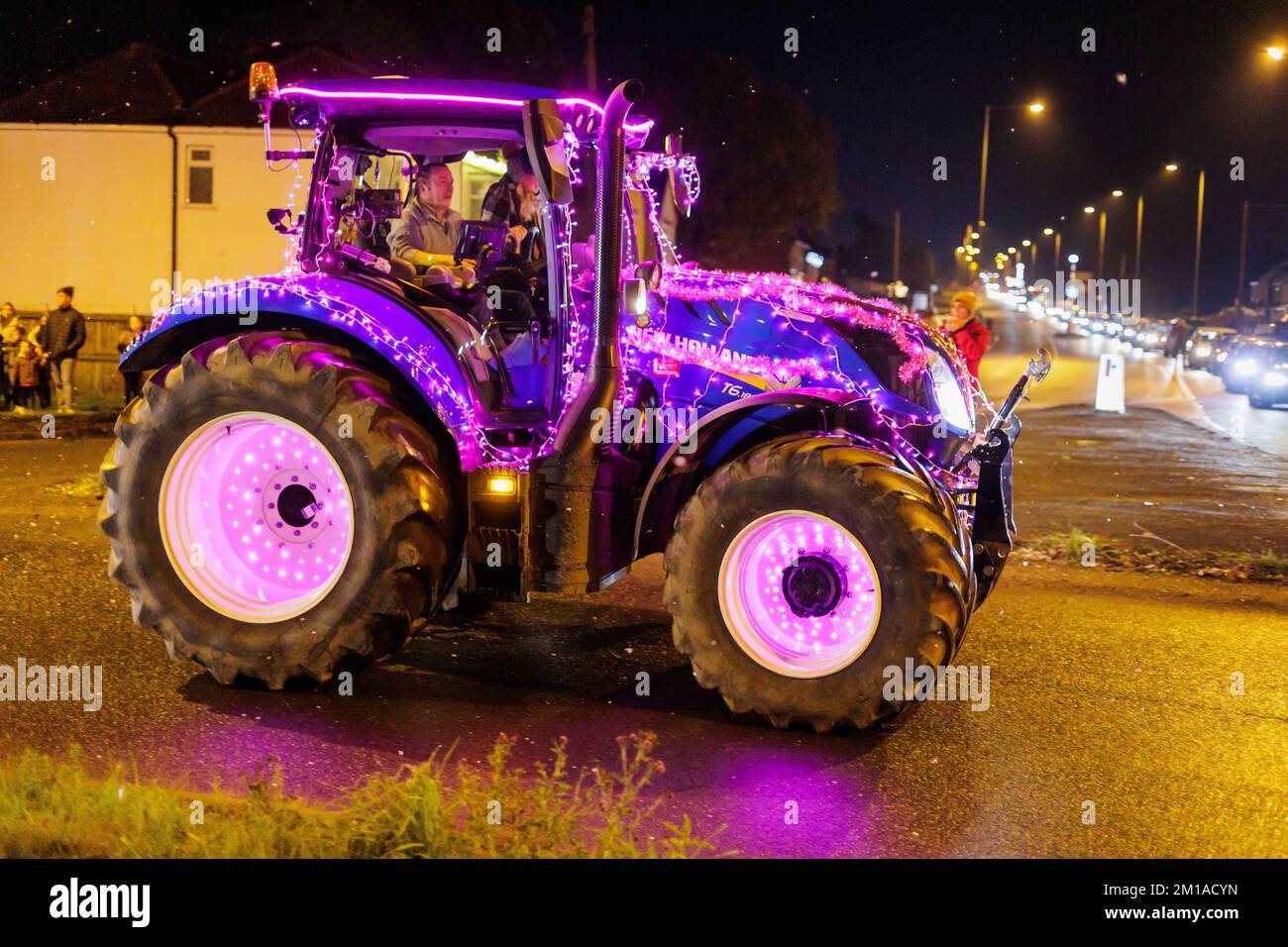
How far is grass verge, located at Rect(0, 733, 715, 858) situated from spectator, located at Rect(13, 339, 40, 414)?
17828 millimetres

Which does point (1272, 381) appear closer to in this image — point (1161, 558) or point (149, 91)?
point (1161, 558)

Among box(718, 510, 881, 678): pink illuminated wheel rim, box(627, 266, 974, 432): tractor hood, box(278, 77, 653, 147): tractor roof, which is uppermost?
box(278, 77, 653, 147): tractor roof

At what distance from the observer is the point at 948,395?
7.66 meters

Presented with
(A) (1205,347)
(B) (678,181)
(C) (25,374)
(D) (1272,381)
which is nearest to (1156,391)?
(D) (1272,381)

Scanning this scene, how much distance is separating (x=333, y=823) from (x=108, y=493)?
318 cm

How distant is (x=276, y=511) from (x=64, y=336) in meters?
15.8

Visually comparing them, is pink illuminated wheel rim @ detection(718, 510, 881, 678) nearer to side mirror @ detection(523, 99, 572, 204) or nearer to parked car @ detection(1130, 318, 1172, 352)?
side mirror @ detection(523, 99, 572, 204)

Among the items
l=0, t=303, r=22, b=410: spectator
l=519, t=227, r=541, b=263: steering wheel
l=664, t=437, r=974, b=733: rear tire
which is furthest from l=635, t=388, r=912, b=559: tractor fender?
l=0, t=303, r=22, b=410: spectator

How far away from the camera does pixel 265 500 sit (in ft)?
24.1

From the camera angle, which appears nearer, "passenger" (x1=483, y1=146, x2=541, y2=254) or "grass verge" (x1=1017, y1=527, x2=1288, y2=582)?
"passenger" (x1=483, y1=146, x2=541, y2=254)

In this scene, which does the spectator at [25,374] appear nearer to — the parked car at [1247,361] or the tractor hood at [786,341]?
the tractor hood at [786,341]

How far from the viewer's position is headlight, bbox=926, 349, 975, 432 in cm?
752

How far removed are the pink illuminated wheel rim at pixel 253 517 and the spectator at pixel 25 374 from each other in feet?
52.8
